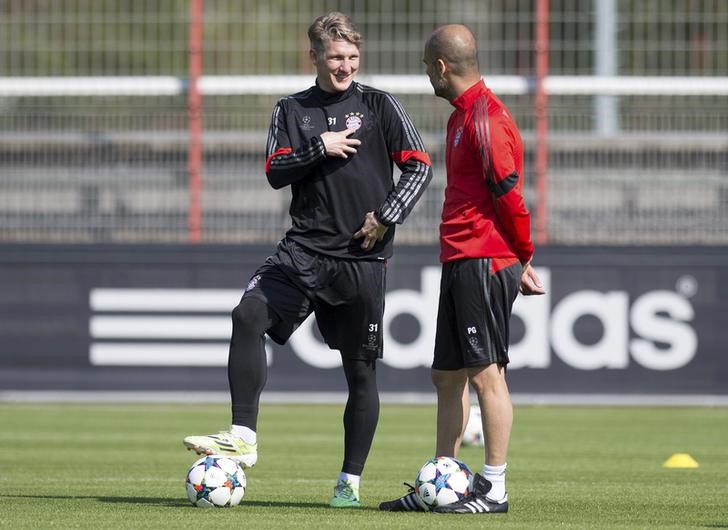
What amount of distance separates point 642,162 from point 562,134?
869mm

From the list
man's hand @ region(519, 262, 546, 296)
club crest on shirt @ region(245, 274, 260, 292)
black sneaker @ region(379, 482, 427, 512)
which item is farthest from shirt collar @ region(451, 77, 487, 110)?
black sneaker @ region(379, 482, 427, 512)

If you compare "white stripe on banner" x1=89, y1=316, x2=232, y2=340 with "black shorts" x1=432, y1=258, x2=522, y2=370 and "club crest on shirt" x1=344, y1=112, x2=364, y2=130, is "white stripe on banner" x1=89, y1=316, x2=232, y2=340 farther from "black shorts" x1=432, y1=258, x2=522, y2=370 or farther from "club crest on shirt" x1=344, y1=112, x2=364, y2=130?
"black shorts" x1=432, y1=258, x2=522, y2=370

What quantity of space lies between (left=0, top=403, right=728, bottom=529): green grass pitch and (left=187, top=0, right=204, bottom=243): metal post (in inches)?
78.0

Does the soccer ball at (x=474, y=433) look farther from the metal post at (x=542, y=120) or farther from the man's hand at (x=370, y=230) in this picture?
the metal post at (x=542, y=120)

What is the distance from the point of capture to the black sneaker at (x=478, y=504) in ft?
20.7

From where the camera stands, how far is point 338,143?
21.5 feet

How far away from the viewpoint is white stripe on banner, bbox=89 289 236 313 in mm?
14656

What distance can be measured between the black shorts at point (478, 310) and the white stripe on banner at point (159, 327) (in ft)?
27.2

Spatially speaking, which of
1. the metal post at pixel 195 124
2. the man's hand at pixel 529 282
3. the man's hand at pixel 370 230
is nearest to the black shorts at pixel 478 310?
the man's hand at pixel 529 282

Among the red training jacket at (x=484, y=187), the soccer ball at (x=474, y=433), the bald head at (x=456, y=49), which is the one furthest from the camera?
the soccer ball at (x=474, y=433)

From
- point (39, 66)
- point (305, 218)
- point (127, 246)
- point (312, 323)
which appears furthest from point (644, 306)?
point (305, 218)

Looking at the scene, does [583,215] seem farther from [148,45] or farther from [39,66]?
[39,66]

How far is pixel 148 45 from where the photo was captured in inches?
607

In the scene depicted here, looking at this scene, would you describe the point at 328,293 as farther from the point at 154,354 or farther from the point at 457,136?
the point at 154,354
